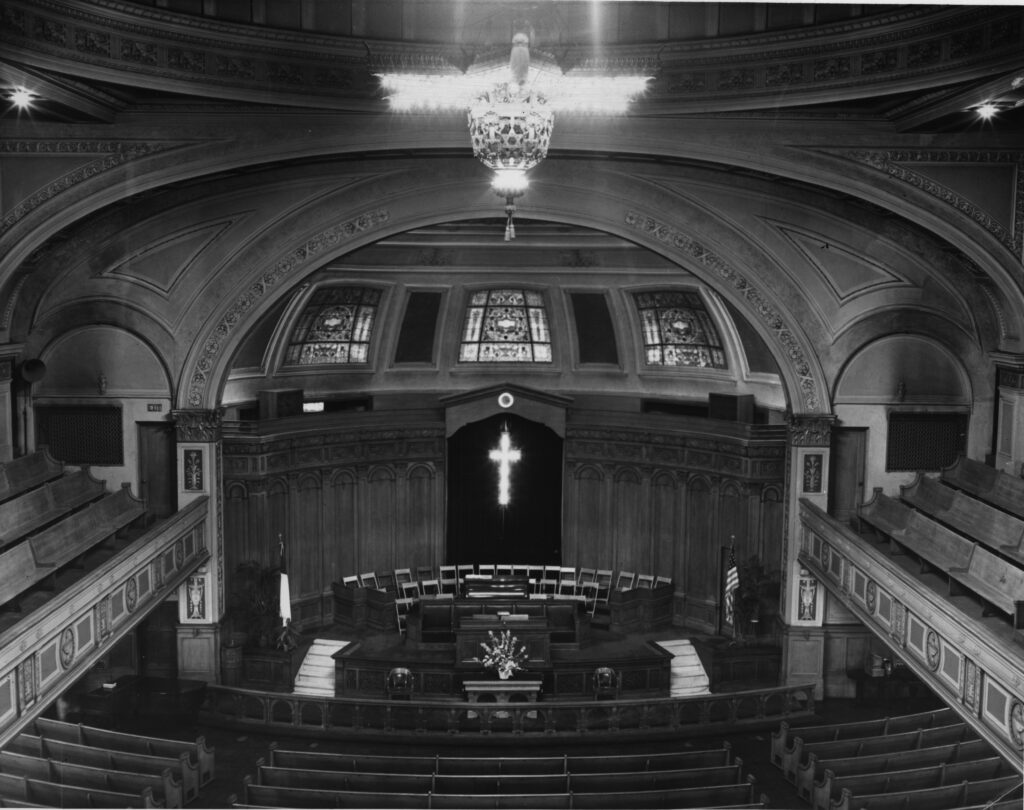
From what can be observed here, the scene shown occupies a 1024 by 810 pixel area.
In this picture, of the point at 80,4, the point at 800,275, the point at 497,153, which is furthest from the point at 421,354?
the point at 497,153

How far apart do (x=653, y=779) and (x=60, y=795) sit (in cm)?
702

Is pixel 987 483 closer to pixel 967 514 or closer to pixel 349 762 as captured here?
pixel 967 514

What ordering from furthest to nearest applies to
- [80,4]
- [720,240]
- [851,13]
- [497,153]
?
[720,240]
[851,13]
[80,4]
[497,153]

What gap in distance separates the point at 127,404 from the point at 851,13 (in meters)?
12.6

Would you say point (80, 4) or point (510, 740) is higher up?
point (80, 4)

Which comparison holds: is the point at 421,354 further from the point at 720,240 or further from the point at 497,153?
the point at 497,153

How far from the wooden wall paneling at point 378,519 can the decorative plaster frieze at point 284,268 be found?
18.7ft

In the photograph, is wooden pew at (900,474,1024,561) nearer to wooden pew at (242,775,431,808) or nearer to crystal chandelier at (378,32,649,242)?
crystal chandelier at (378,32,649,242)

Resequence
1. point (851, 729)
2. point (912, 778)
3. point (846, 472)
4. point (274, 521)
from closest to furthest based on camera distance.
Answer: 1. point (912, 778)
2. point (851, 729)
3. point (846, 472)
4. point (274, 521)

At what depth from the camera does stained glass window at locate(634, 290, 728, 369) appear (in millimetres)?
22484

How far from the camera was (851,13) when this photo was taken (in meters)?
13.2

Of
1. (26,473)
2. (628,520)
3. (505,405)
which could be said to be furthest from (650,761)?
(505,405)

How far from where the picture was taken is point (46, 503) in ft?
50.7

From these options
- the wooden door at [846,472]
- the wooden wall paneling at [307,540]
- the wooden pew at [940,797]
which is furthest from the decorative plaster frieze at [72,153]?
the wooden pew at [940,797]
